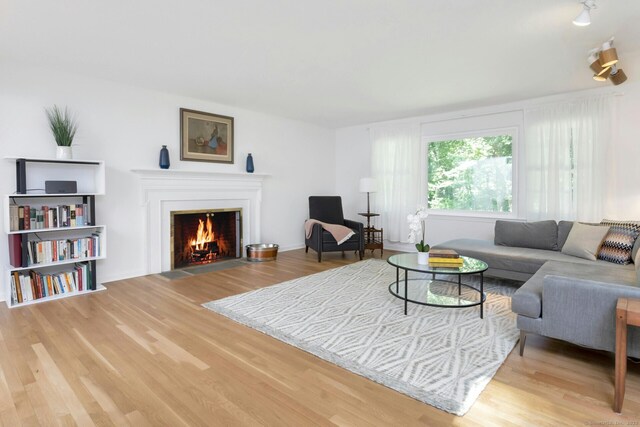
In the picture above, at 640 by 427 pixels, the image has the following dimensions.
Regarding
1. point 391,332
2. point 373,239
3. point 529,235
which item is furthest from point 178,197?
point 529,235

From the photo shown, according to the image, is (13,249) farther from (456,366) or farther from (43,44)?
(456,366)

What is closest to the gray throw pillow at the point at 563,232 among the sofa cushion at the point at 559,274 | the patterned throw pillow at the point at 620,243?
the patterned throw pillow at the point at 620,243

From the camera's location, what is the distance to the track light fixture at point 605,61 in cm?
286

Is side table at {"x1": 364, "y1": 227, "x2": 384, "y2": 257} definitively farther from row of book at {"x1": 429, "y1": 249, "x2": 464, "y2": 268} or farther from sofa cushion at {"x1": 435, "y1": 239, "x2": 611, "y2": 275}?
row of book at {"x1": 429, "y1": 249, "x2": 464, "y2": 268}

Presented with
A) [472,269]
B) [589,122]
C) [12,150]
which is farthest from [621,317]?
[12,150]

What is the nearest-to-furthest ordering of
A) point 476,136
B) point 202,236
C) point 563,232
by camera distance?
point 563,232 → point 202,236 → point 476,136

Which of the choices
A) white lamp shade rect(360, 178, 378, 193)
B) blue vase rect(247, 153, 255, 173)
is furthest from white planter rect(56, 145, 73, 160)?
white lamp shade rect(360, 178, 378, 193)

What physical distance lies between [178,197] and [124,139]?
97 cm

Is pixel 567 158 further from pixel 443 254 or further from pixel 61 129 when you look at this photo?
pixel 61 129

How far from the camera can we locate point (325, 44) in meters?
3.06

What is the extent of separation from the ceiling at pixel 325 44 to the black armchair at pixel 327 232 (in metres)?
2.06

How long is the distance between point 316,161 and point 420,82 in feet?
10.1

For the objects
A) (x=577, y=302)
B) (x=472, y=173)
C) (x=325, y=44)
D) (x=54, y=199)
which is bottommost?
(x=577, y=302)

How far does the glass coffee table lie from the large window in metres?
1.89
